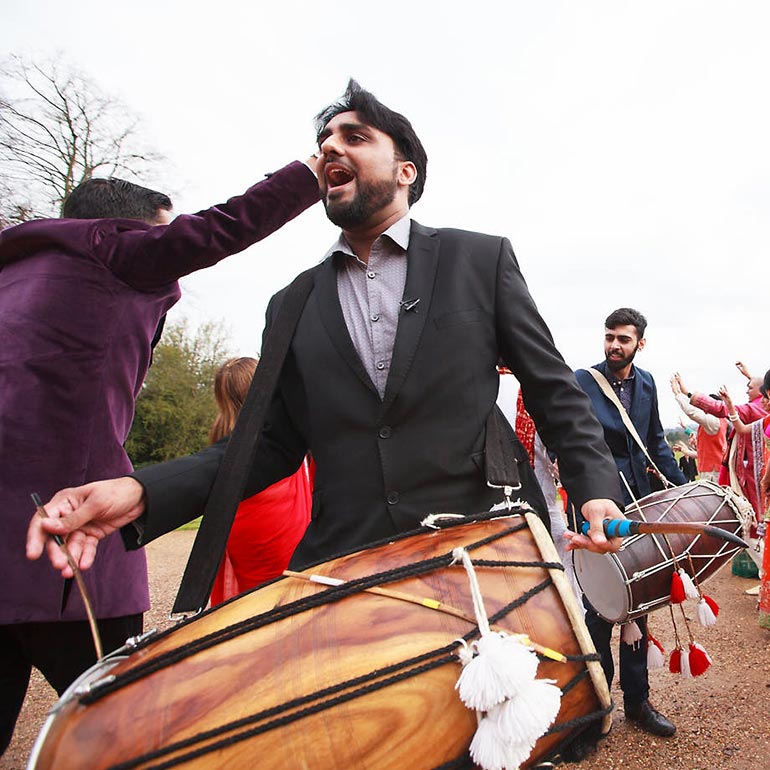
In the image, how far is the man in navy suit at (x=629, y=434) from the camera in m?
3.16

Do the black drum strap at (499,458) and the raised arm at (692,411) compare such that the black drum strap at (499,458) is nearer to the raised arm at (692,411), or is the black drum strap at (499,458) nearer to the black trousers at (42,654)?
the black trousers at (42,654)

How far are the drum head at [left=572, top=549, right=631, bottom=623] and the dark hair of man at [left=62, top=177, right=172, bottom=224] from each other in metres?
2.06

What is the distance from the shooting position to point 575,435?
149cm

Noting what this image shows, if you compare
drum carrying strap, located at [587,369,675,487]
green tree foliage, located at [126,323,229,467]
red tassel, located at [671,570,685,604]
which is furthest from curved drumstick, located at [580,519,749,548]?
green tree foliage, located at [126,323,229,467]

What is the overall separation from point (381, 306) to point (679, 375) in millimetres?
5129

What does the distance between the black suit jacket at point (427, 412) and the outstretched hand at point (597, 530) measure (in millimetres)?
34

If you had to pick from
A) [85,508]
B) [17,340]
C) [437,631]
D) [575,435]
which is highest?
[17,340]

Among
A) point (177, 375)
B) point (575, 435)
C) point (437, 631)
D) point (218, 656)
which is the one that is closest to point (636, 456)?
point (575, 435)

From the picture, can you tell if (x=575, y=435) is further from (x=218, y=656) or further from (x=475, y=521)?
(x=218, y=656)

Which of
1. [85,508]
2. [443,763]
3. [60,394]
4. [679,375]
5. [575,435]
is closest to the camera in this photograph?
[443,763]

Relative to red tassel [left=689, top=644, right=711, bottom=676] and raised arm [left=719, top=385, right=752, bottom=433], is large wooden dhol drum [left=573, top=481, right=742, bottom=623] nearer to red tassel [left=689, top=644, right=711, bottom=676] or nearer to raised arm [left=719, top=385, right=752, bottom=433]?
red tassel [left=689, top=644, right=711, bottom=676]

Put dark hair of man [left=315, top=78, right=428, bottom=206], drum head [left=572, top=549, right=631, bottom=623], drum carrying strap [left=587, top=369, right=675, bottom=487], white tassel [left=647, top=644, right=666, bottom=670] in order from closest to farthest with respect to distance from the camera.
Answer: dark hair of man [left=315, top=78, right=428, bottom=206] < drum head [left=572, top=549, right=631, bottom=623] < white tassel [left=647, top=644, right=666, bottom=670] < drum carrying strap [left=587, top=369, right=675, bottom=487]

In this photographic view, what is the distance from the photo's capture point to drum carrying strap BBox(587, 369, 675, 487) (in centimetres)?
345

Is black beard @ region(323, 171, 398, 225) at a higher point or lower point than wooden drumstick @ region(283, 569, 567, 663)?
higher
